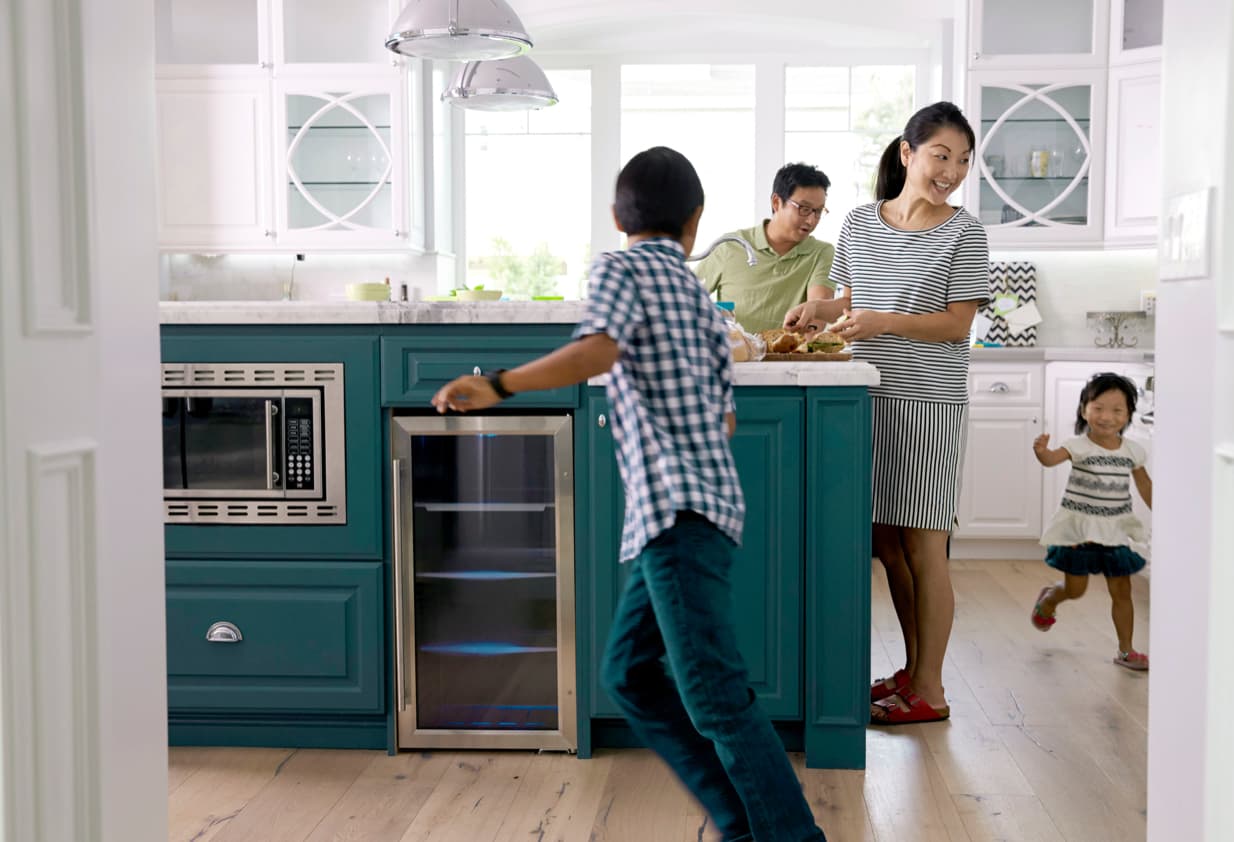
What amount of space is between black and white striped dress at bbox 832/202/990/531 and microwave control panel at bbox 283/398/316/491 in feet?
4.35

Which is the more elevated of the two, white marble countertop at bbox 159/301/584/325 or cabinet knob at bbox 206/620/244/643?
white marble countertop at bbox 159/301/584/325

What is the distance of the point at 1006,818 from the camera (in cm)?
236

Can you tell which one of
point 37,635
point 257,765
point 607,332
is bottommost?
point 257,765

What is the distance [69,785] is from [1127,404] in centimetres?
318

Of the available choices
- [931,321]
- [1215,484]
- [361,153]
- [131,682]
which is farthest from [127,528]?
[361,153]

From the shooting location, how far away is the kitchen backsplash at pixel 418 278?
5.62 m

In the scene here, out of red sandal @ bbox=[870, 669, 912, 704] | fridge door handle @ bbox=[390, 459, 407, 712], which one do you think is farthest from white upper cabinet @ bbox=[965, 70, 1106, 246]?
fridge door handle @ bbox=[390, 459, 407, 712]

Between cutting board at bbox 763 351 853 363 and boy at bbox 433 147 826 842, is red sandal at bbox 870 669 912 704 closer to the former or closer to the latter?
cutting board at bbox 763 351 853 363

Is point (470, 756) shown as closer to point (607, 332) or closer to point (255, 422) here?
point (255, 422)

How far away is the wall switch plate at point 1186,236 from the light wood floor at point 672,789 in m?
1.17

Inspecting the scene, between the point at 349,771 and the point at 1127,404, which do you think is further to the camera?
the point at 1127,404

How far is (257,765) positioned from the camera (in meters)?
2.74

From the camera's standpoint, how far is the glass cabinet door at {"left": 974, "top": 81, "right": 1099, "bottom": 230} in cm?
525

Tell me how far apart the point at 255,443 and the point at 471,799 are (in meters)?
0.95
